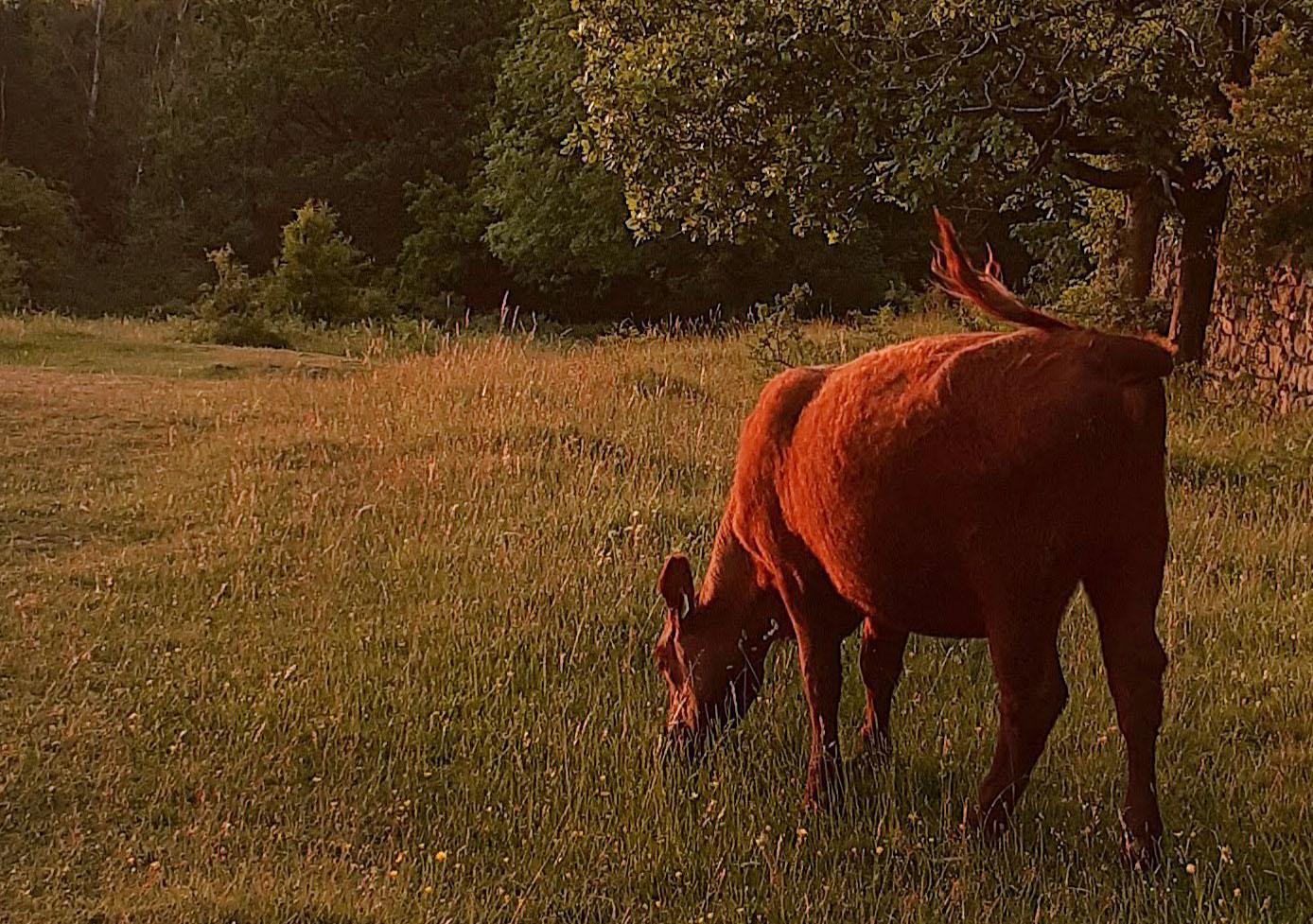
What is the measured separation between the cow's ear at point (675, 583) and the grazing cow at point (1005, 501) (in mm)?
672

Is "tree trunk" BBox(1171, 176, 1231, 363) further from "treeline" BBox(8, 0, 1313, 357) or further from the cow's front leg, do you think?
the cow's front leg

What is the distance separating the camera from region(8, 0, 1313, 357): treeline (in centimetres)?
1072

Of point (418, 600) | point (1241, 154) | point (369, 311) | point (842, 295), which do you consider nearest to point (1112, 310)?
point (1241, 154)

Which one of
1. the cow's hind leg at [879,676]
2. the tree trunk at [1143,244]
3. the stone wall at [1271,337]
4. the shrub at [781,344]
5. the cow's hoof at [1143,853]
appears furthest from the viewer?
the tree trunk at [1143,244]

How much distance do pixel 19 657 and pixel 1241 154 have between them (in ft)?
30.1

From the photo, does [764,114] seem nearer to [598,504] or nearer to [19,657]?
[598,504]

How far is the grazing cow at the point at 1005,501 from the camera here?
11.9 feet

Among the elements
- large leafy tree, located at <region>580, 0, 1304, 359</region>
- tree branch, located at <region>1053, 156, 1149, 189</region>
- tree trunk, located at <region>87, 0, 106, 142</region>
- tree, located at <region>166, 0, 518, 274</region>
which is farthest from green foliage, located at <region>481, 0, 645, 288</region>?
tree trunk, located at <region>87, 0, 106, 142</region>

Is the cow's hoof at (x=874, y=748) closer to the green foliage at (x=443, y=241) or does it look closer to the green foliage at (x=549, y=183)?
the green foliage at (x=549, y=183)

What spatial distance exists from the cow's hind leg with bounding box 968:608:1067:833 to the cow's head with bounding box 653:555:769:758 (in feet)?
Answer: 4.06

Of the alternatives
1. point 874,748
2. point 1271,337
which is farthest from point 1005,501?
point 1271,337

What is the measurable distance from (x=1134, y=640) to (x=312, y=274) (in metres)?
20.1

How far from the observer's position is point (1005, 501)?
366 centimetres

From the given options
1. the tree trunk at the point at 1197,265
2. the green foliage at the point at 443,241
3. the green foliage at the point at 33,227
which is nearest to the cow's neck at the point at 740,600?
the tree trunk at the point at 1197,265
